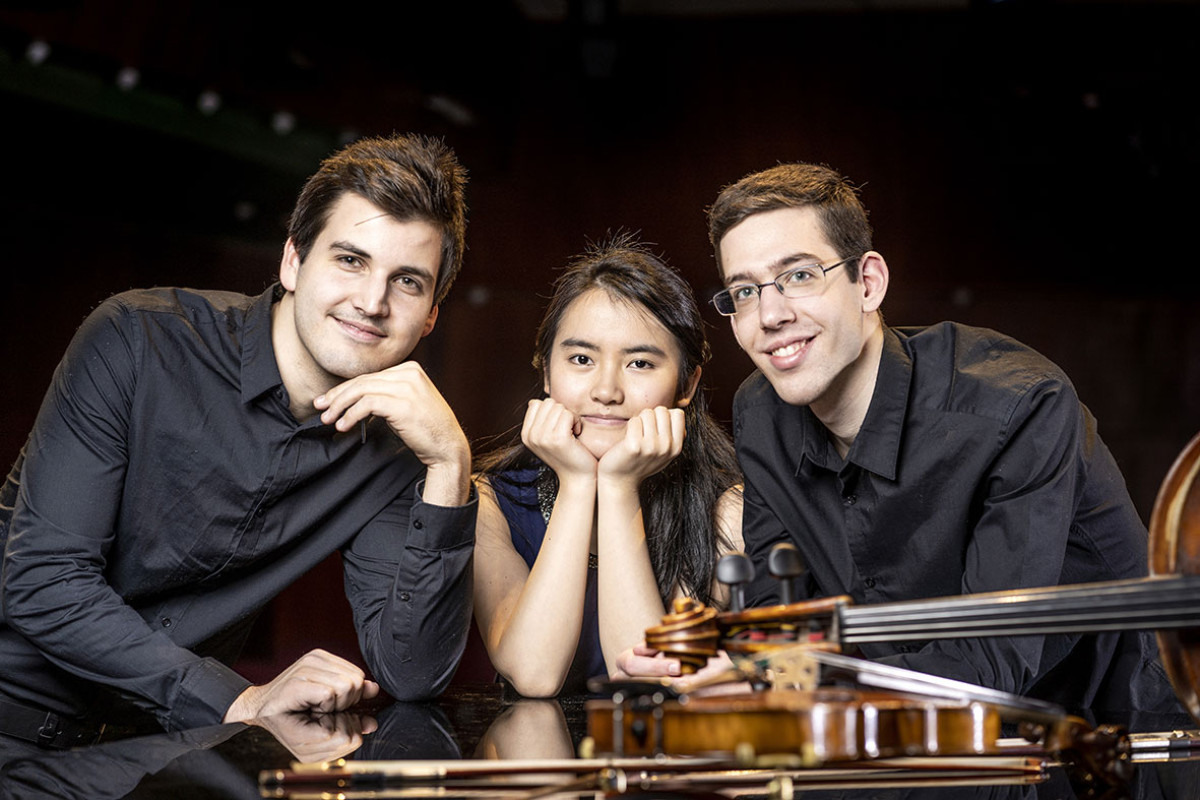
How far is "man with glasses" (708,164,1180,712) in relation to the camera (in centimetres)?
182

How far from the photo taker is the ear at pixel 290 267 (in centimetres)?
216

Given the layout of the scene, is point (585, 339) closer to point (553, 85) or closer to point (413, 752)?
point (413, 752)

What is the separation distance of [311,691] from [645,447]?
2.72 ft

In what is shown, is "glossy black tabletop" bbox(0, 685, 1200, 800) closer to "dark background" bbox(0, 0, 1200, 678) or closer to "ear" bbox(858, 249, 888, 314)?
"ear" bbox(858, 249, 888, 314)

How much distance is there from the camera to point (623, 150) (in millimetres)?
4629

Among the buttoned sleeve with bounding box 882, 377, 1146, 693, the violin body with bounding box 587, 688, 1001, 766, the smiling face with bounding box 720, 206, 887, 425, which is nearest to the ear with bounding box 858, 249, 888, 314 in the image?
the smiling face with bounding box 720, 206, 887, 425

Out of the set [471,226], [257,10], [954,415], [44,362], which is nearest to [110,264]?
[44,362]

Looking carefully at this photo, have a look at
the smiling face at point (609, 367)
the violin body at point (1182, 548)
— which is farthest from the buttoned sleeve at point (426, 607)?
the violin body at point (1182, 548)

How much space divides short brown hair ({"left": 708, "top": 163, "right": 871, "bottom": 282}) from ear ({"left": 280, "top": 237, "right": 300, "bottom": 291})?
32.5 inches

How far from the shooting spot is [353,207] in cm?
211

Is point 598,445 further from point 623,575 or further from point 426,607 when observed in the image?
point 426,607

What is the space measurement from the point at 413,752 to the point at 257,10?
3.17 metres

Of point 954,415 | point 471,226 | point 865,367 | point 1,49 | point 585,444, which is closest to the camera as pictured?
point 954,415

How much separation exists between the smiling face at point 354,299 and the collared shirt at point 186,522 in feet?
0.19
